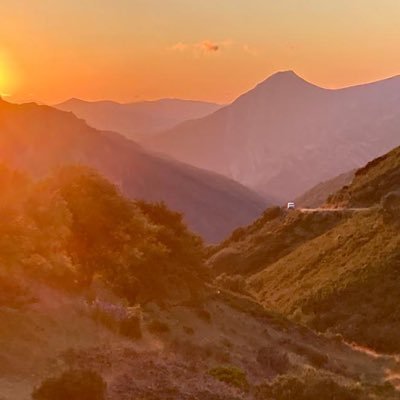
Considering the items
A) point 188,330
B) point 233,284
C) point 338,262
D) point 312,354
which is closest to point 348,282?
point 338,262

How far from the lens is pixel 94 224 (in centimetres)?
3384

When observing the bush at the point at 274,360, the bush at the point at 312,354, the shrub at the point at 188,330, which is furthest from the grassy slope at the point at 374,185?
the bush at the point at 274,360

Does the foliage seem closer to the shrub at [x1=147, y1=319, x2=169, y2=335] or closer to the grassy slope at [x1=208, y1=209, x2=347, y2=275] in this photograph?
the shrub at [x1=147, y1=319, x2=169, y2=335]

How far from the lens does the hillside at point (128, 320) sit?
18.6m

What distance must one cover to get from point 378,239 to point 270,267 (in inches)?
630

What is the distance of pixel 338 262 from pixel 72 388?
154 ft

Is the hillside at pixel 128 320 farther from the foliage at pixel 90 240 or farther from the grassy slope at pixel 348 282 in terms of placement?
the grassy slope at pixel 348 282

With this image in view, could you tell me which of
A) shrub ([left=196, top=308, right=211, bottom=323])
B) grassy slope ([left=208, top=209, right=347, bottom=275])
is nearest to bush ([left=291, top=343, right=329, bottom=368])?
shrub ([left=196, top=308, right=211, bottom=323])

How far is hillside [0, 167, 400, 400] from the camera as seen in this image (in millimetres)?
18641

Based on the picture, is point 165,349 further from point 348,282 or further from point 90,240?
point 348,282

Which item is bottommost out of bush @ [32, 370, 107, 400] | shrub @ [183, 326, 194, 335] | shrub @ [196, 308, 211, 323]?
shrub @ [183, 326, 194, 335]

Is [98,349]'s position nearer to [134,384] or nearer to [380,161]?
[134,384]

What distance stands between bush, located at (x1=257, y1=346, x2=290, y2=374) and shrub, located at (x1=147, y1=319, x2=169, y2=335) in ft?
15.3

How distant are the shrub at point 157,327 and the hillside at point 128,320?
7 centimetres
